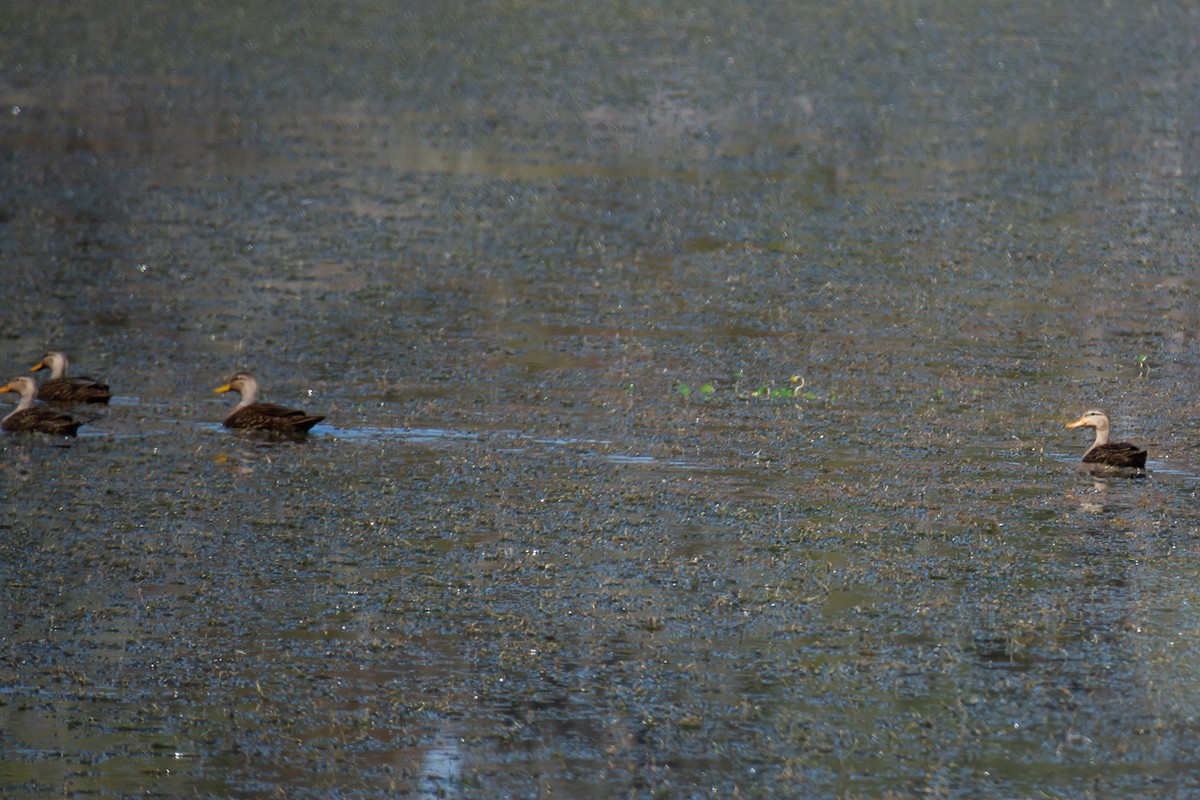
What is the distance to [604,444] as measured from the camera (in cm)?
1079

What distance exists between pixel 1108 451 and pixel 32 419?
6.08 m

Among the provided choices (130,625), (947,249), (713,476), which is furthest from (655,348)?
(130,625)

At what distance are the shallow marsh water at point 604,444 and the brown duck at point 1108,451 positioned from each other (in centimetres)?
14

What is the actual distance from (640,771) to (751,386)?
5968mm

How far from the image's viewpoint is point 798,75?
82.6 feet

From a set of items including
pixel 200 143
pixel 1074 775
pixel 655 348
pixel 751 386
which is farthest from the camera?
pixel 200 143

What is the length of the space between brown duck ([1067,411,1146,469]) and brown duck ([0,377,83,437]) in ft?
18.8

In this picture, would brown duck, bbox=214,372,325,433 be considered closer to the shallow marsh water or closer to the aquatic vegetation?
the shallow marsh water

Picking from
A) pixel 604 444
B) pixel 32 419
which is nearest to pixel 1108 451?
pixel 604 444

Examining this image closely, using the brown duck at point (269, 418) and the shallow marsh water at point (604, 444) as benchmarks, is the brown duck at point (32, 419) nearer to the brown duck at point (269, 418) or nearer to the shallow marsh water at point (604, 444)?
the shallow marsh water at point (604, 444)

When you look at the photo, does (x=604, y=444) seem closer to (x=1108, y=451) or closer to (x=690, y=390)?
(x=690, y=390)

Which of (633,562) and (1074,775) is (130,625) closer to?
(633,562)

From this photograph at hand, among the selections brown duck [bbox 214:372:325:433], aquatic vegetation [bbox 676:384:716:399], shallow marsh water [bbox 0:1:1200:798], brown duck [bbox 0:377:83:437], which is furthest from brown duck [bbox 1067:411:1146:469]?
brown duck [bbox 0:377:83:437]

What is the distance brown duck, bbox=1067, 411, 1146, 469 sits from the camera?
33.4 ft
